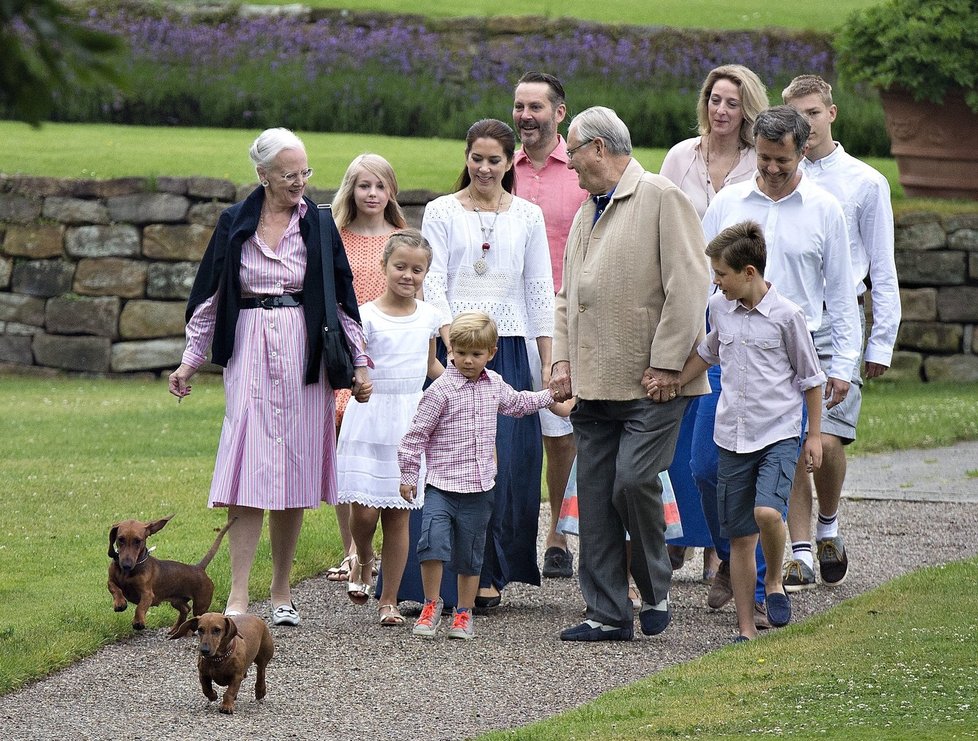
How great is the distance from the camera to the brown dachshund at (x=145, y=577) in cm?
526

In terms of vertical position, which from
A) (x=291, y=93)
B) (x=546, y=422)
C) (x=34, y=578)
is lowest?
(x=34, y=578)

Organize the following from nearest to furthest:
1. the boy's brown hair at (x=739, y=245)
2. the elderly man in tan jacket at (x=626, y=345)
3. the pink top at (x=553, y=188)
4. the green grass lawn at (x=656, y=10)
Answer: the boy's brown hair at (x=739, y=245)
the elderly man in tan jacket at (x=626, y=345)
the pink top at (x=553, y=188)
the green grass lawn at (x=656, y=10)

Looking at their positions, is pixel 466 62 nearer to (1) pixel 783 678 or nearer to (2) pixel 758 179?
(2) pixel 758 179

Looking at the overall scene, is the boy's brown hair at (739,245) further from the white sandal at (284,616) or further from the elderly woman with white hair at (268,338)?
the white sandal at (284,616)

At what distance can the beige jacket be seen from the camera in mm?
5562

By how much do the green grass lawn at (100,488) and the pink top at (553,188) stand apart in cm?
193

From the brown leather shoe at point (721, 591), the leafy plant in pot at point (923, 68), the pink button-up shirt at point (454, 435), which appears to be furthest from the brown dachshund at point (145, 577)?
the leafy plant in pot at point (923, 68)

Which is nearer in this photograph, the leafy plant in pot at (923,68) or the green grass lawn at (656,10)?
the leafy plant in pot at (923,68)

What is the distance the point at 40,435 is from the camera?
34.7 feet

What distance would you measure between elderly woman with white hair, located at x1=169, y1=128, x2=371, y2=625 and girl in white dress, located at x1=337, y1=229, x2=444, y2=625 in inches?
10.3

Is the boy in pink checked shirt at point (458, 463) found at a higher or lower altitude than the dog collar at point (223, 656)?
higher

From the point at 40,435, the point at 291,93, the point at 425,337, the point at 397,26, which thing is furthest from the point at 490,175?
the point at 397,26

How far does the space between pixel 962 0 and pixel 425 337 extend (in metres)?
8.58

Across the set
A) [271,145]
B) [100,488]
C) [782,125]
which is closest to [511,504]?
[271,145]
